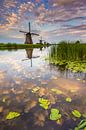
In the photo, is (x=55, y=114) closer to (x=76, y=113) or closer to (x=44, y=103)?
(x=76, y=113)

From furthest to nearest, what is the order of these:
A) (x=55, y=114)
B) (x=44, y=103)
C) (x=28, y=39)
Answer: (x=28, y=39) < (x=44, y=103) < (x=55, y=114)

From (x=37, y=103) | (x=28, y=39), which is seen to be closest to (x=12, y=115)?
(x=37, y=103)

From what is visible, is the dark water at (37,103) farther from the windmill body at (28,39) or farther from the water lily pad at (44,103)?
the windmill body at (28,39)

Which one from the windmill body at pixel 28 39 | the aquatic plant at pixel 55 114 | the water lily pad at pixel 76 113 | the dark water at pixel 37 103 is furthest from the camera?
the windmill body at pixel 28 39

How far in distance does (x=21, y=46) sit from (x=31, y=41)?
7.69m

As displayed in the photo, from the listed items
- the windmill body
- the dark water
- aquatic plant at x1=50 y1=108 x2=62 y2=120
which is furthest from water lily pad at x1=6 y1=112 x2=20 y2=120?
the windmill body

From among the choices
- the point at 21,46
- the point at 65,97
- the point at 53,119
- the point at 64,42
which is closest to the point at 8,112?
the point at 53,119

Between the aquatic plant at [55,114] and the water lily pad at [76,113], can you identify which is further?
the water lily pad at [76,113]

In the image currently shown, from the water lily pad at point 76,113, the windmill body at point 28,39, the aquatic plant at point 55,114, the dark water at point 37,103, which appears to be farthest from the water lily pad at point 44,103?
the windmill body at point 28,39

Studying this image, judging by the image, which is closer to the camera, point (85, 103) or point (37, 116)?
point (37, 116)

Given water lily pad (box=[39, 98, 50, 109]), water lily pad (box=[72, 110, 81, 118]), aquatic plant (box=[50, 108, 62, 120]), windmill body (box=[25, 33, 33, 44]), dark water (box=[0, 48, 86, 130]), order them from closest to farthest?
dark water (box=[0, 48, 86, 130]), aquatic plant (box=[50, 108, 62, 120]), water lily pad (box=[72, 110, 81, 118]), water lily pad (box=[39, 98, 50, 109]), windmill body (box=[25, 33, 33, 44])

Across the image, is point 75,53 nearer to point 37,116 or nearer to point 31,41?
point 37,116

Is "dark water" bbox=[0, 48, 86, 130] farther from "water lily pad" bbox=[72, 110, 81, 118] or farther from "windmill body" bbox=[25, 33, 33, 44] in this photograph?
"windmill body" bbox=[25, 33, 33, 44]

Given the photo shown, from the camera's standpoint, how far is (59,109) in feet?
12.9
